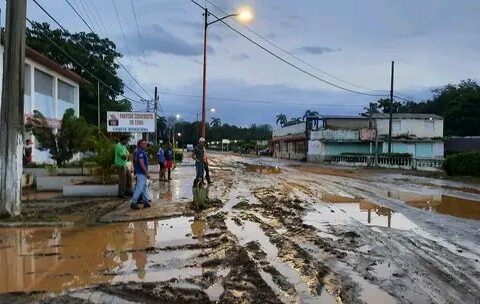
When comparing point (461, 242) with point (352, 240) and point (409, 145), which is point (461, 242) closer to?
point (352, 240)

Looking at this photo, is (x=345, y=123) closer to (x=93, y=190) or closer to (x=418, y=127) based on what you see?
(x=418, y=127)

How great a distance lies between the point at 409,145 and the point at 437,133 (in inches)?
182

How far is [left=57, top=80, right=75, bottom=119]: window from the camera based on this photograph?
3484cm

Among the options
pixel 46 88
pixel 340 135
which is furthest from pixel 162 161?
pixel 340 135

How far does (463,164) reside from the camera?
31.8 meters

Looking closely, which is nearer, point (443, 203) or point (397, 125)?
point (443, 203)

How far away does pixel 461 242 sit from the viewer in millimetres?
10148

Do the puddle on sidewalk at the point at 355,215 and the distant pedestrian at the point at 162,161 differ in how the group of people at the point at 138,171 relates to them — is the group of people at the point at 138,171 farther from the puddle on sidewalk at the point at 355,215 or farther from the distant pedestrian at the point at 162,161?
the distant pedestrian at the point at 162,161

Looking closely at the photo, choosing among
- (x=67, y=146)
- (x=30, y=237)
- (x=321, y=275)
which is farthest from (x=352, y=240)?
(x=67, y=146)

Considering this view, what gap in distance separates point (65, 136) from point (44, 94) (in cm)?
1121

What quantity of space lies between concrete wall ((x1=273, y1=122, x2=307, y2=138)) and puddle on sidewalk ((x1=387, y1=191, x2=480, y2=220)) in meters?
54.2

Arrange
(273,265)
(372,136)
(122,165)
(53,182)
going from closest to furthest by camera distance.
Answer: (273,265)
(122,165)
(53,182)
(372,136)

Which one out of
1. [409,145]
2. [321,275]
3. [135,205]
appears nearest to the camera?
[321,275]

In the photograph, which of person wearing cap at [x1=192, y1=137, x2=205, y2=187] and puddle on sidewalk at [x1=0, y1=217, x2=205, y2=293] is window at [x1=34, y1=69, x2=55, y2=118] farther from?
puddle on sidewalk at [x1=0, y1=217, x2=205, y2=293]
